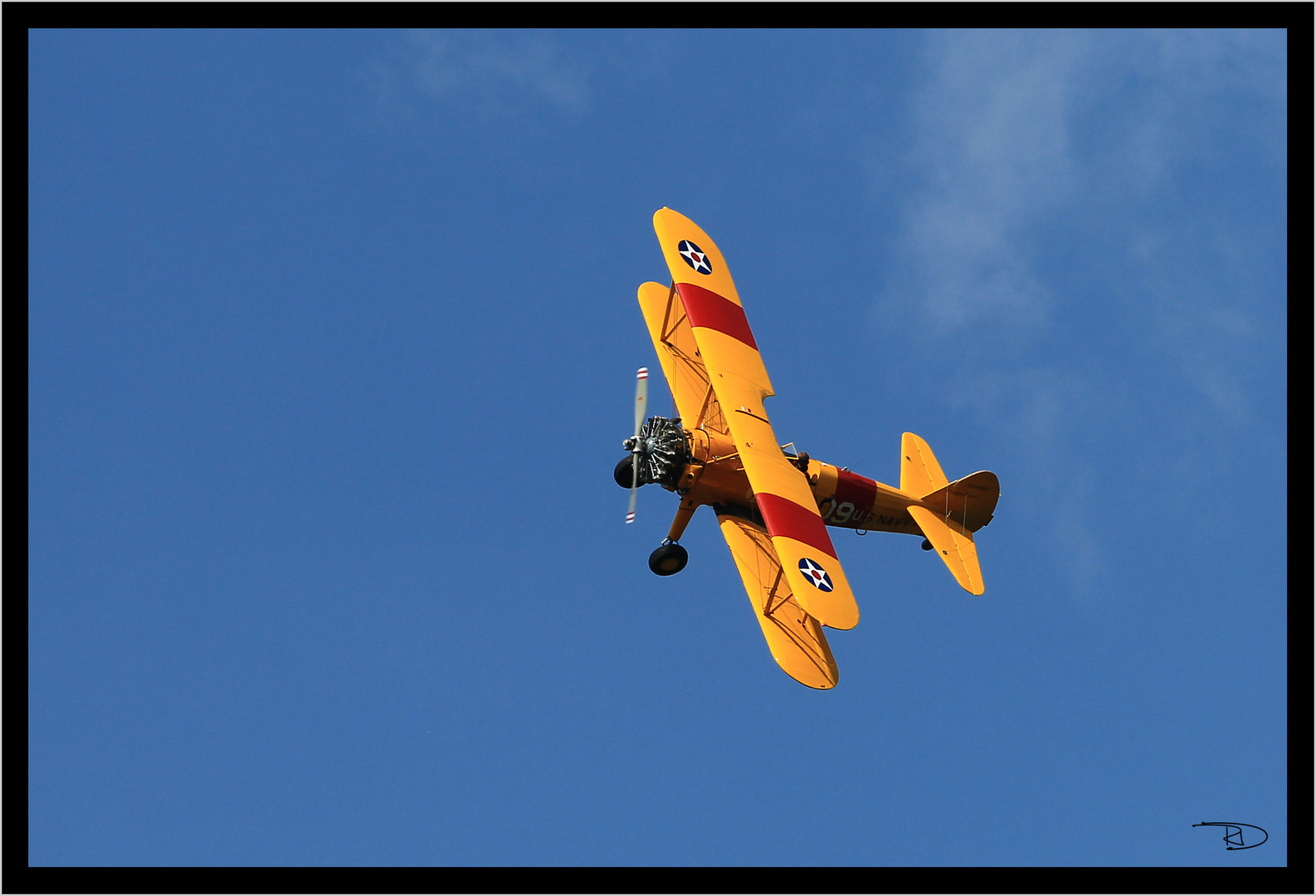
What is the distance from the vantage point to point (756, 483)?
26.2 meters

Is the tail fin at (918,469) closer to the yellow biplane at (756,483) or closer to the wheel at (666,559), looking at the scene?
the yellow biplane at (756,483)

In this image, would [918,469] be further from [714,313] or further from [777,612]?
[777,612]

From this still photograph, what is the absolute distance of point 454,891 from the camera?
20625mm

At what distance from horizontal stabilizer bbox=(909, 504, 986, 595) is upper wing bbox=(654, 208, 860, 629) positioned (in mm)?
4309

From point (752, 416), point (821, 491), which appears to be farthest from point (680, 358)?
point (821, 491)

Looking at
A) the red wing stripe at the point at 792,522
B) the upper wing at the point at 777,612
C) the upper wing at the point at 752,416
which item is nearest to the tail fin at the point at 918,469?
the upper wing at the point at 752,416

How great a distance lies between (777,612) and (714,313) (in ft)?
20.4

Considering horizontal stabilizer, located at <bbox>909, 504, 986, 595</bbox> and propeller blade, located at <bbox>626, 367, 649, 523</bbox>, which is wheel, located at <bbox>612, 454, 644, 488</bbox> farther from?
horizontal stabilizer, located at <bbox>909, 504, 986, 595</bbox>

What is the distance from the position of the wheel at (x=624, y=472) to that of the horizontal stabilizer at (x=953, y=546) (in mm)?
6605

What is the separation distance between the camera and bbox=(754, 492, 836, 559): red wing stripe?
83.5ft

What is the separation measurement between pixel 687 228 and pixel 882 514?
23.6 ft

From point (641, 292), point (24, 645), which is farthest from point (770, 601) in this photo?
point (24, 645)

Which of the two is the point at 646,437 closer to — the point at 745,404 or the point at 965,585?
the point at 745,404

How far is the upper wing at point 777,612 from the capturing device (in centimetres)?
2619
